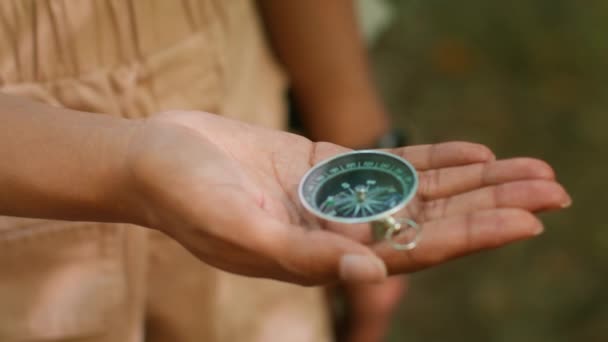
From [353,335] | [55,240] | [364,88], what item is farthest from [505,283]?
[55,240]

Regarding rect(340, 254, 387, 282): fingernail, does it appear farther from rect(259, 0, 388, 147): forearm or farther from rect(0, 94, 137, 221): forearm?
rect(259, 0, 388, 147): forearm

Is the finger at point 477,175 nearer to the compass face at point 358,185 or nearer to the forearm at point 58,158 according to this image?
the compass face at point 358,185

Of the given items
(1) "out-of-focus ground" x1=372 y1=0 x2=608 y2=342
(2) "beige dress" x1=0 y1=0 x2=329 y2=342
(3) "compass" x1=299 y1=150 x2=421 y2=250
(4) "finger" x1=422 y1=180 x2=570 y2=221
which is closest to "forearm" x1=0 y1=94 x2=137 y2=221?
(2) "beige dress" x1=0 y1=0 x2=329 y2=342

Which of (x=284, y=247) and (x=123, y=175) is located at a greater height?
(x=123, y=175)

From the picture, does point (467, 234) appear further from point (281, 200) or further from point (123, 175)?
point (123, 175)

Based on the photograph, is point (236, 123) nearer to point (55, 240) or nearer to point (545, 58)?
point (55, 240)

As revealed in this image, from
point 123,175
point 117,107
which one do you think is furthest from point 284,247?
point 117,107

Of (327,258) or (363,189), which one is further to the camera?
(363,189)
